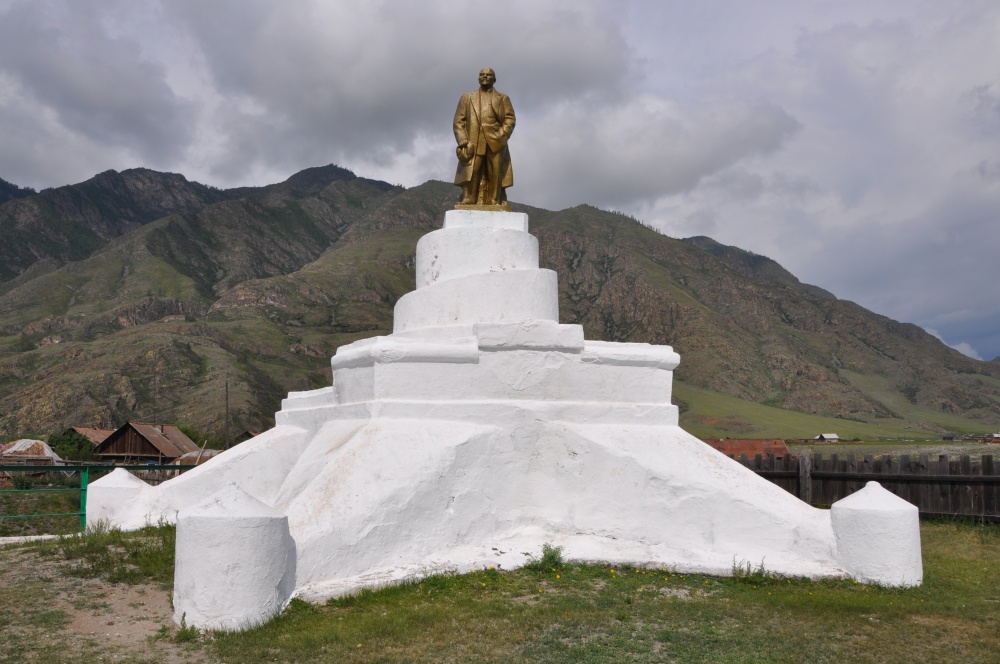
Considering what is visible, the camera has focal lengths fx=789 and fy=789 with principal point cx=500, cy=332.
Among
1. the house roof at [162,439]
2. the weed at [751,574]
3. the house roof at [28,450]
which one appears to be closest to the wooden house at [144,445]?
the house roof at [162,439]

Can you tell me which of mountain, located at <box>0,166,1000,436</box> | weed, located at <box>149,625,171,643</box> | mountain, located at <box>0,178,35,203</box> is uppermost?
mountain, located at <box>0,178,35,203</box>

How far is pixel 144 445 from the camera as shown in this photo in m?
41.2

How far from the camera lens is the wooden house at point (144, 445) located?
39.7 m

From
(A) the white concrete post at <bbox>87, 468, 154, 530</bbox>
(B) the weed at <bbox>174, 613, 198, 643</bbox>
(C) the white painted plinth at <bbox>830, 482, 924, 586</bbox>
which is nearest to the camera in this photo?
(B) the weed at <bbox>174, 613, 198, 643</bbox>

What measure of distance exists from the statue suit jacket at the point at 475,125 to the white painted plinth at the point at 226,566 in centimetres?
589

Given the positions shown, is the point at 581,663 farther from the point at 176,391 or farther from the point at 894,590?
the point at 176,391

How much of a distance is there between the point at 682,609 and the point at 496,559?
205 centimetres

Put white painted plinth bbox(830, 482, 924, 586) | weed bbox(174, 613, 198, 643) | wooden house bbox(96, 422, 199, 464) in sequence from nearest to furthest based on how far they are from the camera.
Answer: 1. weed bbox(174, 613, 198, 643)
2. white painted plinth bbox(830, 482, 924, 586)
3. wooden house bbox(96, 422, 199, 464)

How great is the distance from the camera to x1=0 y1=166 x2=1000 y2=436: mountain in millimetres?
71125

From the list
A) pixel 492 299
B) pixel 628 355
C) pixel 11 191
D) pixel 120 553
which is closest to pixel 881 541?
pixel 628 355

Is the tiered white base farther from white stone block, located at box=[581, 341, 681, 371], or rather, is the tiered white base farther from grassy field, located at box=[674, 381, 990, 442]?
grassy field, located at box=[674, 381, 990, 442]

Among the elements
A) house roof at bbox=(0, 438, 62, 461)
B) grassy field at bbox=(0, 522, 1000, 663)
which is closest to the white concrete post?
grassy field at bbox=(0, 522, 1000, 663)

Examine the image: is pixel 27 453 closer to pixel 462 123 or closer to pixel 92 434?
pixel 92 434

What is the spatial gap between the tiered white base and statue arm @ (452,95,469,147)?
1336 millimetres
